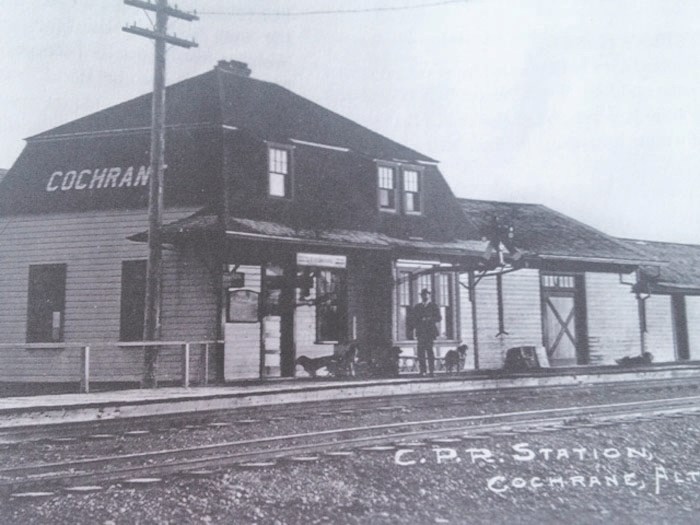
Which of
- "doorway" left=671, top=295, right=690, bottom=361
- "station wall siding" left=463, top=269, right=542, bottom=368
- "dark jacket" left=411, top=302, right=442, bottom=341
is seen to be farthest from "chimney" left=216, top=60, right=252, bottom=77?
A: "doorway" left=671, top=295, right=690, bottom=361

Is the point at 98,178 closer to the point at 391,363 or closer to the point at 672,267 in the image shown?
the point at 391,363

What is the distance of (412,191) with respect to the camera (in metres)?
18.0

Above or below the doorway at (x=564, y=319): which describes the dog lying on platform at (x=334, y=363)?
below

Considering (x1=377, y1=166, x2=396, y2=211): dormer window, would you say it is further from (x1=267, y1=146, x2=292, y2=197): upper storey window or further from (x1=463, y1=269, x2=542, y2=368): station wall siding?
(x1=463, y1=269, x2=542, y2=368): station wall siding

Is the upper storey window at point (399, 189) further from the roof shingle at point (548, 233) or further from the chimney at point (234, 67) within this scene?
the chimney at point (234, 67)

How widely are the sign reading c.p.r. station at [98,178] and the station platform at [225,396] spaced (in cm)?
481

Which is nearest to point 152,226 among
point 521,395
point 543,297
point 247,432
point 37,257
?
point 37,257

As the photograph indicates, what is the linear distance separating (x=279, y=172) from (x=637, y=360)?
38.6ft

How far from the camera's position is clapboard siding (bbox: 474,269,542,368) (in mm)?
19031

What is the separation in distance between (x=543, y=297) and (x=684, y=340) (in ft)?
22.3

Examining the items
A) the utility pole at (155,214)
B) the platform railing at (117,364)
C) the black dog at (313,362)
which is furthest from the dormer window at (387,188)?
the utility pole at (155,214)

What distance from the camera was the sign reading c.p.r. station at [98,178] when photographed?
1496 centimetres

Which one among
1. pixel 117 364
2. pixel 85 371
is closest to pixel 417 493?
pixel 85 371

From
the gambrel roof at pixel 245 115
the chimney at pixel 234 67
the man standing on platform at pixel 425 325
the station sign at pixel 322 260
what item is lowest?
the man standing on platform at pixel 425 325
